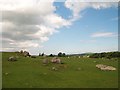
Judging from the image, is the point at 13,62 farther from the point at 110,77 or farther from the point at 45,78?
the point at 110,77

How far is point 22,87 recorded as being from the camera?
31938 millimetres

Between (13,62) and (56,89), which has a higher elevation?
(13,62)

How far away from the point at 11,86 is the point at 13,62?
15047 mm

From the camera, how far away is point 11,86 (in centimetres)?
3269

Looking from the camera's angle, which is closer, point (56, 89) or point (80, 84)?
point (56, 89)

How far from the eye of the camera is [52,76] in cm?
3778

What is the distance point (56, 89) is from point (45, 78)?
18.4 ft

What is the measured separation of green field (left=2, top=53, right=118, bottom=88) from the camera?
33594 millimetres

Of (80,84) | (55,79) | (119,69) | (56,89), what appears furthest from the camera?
(119,69)

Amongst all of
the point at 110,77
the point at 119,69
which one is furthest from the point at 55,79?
the point at 119,69

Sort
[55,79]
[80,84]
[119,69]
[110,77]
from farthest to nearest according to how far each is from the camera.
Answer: [119,69]
[110,77]
[55,79]
[80,84]

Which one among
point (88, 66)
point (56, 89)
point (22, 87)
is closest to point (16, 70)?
point (22, 87)

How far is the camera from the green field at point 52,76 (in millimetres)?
33594

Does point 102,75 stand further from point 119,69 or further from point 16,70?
point 16,70
